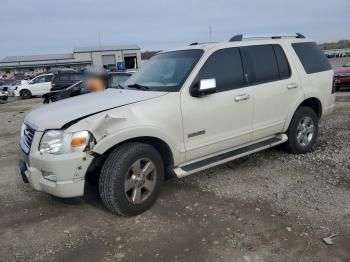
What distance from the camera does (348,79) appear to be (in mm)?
14055

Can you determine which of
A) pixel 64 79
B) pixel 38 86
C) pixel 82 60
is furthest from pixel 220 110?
pixel 82 60

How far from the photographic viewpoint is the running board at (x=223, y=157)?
420 cm

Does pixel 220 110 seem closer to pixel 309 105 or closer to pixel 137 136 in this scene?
pixel 137 136

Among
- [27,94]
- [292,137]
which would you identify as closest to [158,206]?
[292,137]

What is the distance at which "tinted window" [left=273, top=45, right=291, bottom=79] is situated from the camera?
5.21m

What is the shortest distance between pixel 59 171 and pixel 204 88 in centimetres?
183

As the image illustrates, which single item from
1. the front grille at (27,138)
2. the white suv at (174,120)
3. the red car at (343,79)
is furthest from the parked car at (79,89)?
the red car at (343,79)

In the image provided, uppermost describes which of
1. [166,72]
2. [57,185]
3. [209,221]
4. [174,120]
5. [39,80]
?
[166,72]

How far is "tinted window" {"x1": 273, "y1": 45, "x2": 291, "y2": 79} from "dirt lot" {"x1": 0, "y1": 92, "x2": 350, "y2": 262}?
1372 mm

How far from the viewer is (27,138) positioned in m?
3.99

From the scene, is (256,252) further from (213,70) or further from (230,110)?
(213,70)

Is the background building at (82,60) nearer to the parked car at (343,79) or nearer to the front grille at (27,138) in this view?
the parked car at (343,79)

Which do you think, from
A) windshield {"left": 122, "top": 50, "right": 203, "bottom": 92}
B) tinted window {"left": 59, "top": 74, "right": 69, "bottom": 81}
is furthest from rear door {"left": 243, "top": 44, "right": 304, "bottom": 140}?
tinted window {"left": 59, "top": 74, "right": 69, "bottom": 81}

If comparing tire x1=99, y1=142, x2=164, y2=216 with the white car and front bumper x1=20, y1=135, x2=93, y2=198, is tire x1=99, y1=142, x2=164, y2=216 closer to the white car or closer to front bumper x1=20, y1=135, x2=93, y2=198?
front bumper x1=20, y1=135, x2=93, y2=198
